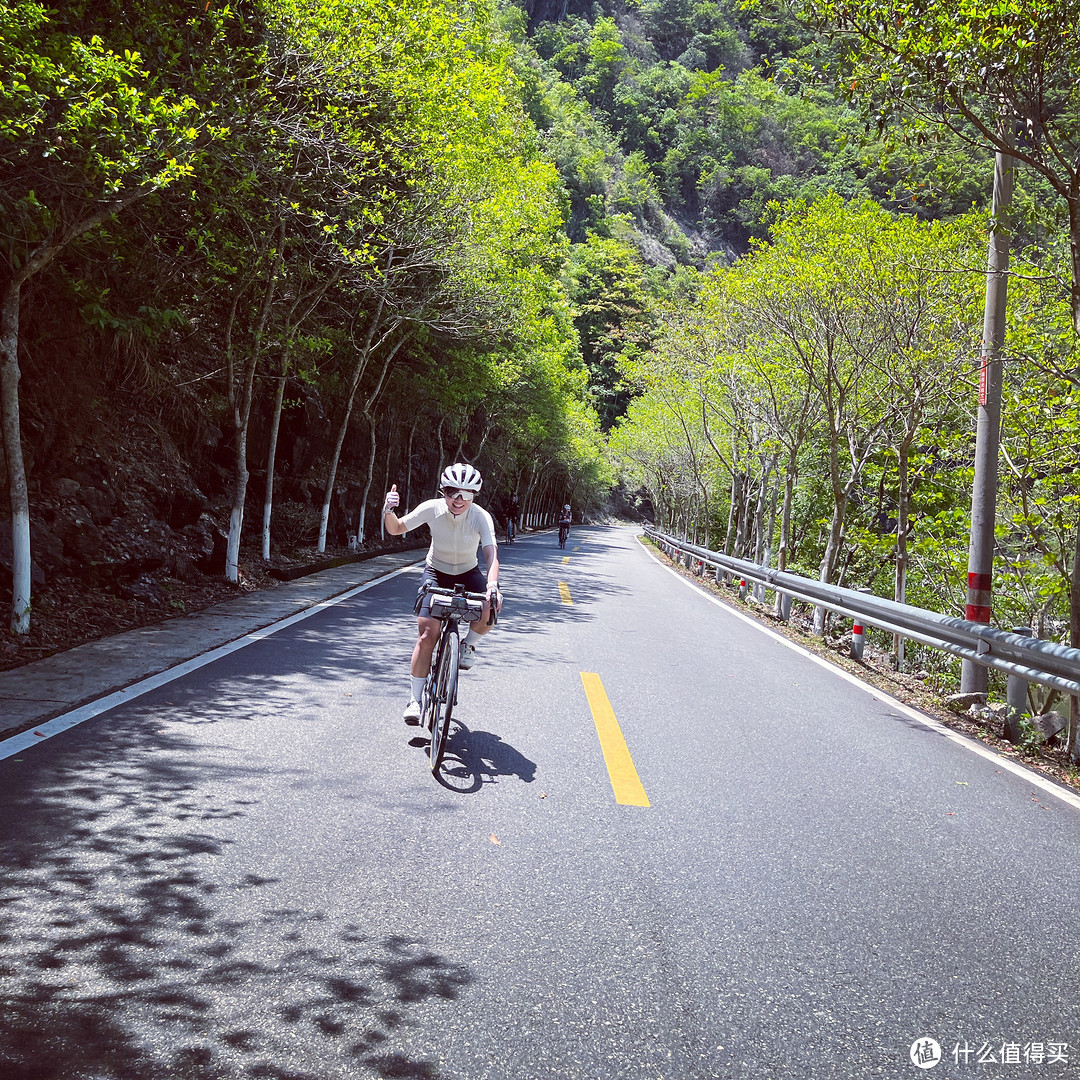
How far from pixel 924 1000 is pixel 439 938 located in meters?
1.69

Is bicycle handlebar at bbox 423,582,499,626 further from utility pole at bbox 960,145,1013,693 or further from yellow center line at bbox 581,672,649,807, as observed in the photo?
utility pole at bbox 960,145,1013,693

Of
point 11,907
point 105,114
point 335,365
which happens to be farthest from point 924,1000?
point 335,365

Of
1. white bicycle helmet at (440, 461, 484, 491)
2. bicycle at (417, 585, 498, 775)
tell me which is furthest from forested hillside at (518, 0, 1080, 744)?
bicycle at (417, 585, 498, 775)

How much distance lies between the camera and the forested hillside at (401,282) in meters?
7.47

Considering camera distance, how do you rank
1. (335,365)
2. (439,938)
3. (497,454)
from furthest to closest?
(497,454)
(335,365)
(439,938)

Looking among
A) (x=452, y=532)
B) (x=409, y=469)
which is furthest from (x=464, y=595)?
(x=409, y=469)

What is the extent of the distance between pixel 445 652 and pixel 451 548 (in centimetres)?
72

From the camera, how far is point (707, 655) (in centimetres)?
1012

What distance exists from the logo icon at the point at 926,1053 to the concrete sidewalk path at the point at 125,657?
5.12m

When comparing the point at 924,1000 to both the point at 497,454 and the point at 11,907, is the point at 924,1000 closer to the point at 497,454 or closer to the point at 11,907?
the point at 11,907

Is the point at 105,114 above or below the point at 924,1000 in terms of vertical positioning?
above

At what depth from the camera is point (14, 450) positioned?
26.7ft

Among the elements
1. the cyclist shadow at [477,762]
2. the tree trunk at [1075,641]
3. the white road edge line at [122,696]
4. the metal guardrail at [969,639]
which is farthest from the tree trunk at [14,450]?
the tree trunk at [1075,641]

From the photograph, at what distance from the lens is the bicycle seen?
5.10 m
